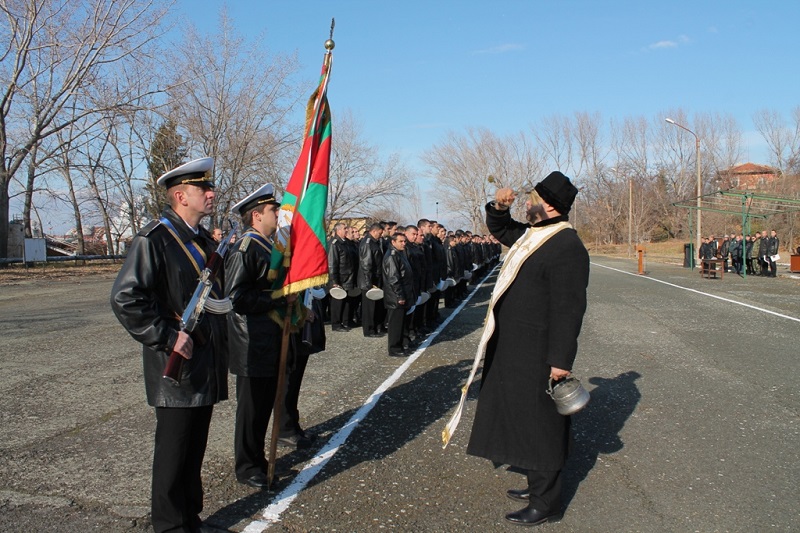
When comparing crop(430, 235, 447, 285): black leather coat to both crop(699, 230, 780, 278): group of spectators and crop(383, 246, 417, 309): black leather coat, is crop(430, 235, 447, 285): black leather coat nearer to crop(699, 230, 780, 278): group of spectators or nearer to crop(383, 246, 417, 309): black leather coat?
crop(383, 246, 417, 309): black leather coat

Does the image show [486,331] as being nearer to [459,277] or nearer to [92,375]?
[92,375]

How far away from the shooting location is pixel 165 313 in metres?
3.15

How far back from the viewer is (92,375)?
7.38 m

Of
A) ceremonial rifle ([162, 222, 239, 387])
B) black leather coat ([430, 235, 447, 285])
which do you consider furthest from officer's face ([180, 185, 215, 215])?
black leather coat ([430, 235, 447, 285])

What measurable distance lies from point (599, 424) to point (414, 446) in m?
1.80

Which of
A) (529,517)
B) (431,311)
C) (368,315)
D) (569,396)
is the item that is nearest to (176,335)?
(569,396)

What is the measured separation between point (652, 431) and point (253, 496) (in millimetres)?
3485

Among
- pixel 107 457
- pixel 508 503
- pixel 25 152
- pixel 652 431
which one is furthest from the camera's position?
pixel 25 152

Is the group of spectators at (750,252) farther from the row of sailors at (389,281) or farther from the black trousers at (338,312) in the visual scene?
the black trousers at (338,312)

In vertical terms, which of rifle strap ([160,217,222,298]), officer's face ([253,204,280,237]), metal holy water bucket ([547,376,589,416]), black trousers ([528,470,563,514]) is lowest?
black trousers ([528,470,563,514])

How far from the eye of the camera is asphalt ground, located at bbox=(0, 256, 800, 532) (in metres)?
3.77

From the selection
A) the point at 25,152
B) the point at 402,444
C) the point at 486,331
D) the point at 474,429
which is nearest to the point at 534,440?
the point at 474,429

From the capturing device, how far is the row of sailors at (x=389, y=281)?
355 inches

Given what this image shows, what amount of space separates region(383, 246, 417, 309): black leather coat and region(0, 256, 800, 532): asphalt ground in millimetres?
848
